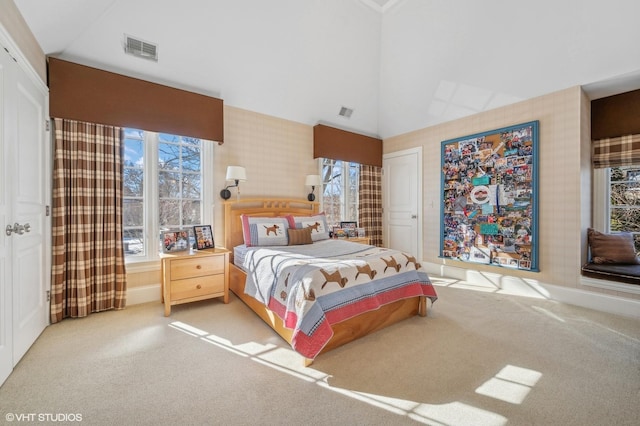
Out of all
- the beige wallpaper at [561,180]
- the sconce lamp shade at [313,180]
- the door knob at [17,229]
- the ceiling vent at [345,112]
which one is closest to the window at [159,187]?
the door knob at [17,229]

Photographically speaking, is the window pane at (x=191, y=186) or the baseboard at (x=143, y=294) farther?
the window pane at (x=191, y=186)

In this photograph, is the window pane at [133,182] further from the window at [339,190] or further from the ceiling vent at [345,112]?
the ceiling vent at [345,112]

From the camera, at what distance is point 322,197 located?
4.93 meters

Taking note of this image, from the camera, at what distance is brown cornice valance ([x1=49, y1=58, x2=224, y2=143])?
2.69 meters

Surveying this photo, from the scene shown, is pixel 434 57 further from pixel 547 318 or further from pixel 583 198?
pixel 547 318

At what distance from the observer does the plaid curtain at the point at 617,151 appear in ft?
10.9

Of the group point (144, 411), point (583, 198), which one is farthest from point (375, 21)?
point (144, 411)

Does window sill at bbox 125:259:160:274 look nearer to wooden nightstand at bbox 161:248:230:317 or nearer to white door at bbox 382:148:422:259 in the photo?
wooden nightstand at bbox 161:248:230:317

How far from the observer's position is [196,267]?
302 cm

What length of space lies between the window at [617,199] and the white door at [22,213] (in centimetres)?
627

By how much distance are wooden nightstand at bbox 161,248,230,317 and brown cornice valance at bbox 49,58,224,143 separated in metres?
1.56

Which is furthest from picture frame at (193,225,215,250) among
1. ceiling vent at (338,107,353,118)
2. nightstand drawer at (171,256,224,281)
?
ceiling vent at (338,107,353,118)

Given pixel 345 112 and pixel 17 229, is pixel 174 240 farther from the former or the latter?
pixel 345 112

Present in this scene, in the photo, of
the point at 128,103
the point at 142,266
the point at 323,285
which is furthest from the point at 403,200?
the point at 128,103
